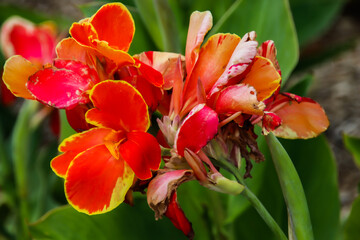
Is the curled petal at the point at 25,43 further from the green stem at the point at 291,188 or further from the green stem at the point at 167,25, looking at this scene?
the green stem at the point at 291,188

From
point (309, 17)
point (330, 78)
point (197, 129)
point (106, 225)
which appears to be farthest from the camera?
point (330, 78)

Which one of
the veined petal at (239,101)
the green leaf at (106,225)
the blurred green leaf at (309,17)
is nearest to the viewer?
the veined petal at (239,101)

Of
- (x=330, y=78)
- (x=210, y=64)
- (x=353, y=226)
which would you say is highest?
(x=210, y=64)

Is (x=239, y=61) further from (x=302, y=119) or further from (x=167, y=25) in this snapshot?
(x=167, y=25)

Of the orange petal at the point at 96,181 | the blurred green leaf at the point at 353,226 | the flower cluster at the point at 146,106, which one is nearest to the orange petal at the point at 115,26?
the flower cluster at the point at 146,106

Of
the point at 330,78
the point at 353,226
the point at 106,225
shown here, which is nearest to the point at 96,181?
the point at 106,225

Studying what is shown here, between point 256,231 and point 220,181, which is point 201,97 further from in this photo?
point 256,231

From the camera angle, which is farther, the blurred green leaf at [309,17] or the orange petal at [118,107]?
the blurred green leaf at [309,17]
